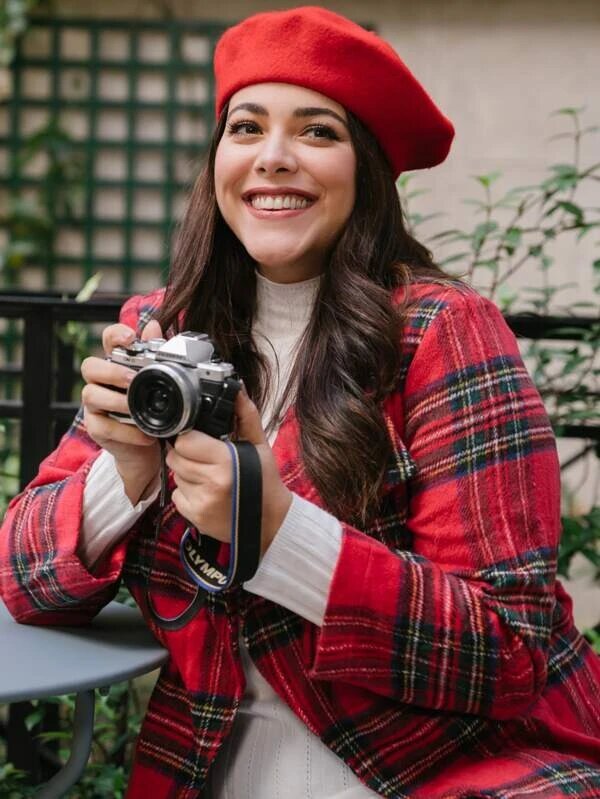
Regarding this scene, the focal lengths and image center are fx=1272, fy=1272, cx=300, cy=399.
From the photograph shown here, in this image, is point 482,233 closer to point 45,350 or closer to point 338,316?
point 45,350

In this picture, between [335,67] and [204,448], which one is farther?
[335,67]

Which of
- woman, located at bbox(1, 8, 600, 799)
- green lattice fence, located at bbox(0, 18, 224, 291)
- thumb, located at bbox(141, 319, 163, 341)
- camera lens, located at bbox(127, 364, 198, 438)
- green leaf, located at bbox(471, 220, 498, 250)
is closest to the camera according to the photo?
camera lens, located at bbox(127, 364, 198, 438)

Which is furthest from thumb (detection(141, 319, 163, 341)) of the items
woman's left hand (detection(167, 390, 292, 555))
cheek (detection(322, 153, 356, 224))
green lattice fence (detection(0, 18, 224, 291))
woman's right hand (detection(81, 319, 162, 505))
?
green lattice fence (detection(0, 18, 224, 291))

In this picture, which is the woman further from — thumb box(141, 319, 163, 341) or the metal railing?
the metal railing

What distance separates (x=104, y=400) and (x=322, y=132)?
0.50 meters

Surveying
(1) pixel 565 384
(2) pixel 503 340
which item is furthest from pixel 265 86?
(1) pixel 565 384

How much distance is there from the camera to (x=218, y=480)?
1468 millimetres

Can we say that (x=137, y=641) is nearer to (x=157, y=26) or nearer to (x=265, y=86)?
(x=265, y=86)

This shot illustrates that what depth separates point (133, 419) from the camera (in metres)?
1.54

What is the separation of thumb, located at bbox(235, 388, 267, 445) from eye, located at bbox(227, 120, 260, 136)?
48cm

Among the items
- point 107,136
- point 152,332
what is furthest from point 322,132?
point 107,136

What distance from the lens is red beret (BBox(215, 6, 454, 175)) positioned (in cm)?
176

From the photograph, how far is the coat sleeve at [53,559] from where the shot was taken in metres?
1.73

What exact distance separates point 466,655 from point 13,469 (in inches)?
62.2
